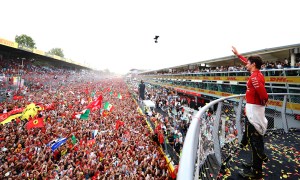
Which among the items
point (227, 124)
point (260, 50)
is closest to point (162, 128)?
point (227, 124)

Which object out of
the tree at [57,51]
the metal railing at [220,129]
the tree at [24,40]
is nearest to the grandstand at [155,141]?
the metal railing at [220,129]

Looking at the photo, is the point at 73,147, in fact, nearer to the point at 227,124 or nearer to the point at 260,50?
the point at 227,124

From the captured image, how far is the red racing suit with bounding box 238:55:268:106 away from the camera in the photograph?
2488mm

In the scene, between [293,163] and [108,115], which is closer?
[293,163]

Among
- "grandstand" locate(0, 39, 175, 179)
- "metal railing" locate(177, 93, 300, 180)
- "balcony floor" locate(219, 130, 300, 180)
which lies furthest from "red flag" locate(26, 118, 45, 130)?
"balcony floor" locate(219, 130, 300, 180)

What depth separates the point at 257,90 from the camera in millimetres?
2508

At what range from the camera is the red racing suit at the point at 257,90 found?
2.49m

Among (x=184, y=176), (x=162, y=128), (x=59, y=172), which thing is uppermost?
(x=184, y=176)

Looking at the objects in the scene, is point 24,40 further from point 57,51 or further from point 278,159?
point 278,159

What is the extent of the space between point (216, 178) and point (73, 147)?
9.66 meters

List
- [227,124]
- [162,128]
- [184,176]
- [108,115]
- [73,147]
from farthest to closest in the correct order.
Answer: [108,115], [162,128], [73,147], [227,124], [184,176]

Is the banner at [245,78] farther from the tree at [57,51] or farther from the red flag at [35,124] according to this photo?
the tree at [57,51]

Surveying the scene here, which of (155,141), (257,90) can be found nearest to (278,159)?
(257,90)

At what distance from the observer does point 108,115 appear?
16000 mm
